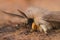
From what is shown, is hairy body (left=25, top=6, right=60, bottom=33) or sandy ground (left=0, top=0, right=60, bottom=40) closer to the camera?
sandy ground (left=0, top=0, right=60, bottom=40)

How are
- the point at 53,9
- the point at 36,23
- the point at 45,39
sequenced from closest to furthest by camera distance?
the point at 45,39 → the point at 36,23 → the point at 53,9

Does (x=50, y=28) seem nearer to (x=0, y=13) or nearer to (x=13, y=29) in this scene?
(x=13, y=29)

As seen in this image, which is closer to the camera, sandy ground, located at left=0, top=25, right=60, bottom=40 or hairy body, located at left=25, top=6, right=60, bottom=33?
sandy ground, located at left=0, top=25, right=60, bottom=40

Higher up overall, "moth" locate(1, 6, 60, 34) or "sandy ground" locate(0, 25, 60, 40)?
"moth" locate(1, 6, 60, 34)

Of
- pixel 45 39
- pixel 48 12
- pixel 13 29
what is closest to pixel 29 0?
pixel 48 12

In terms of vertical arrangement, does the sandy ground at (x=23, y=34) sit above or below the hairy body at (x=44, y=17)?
below

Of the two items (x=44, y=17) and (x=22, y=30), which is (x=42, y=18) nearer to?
(x=44, y=17)

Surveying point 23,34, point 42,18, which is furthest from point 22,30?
point 42,18

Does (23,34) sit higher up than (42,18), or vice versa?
(42,18)
